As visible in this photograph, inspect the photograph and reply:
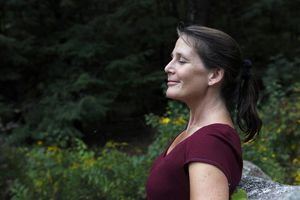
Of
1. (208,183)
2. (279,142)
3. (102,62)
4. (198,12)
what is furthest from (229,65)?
(102,62)

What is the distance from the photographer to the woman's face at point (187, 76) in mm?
1624

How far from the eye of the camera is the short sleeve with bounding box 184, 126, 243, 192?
1.43m

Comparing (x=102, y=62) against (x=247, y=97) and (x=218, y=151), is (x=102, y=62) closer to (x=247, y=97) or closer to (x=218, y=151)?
(x=247, y=97)

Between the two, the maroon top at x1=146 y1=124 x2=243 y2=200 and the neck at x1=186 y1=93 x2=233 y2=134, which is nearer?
the maroon top at x1=146 y1=124 x2=243 y2=200

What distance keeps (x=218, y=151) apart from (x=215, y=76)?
284 millimetres

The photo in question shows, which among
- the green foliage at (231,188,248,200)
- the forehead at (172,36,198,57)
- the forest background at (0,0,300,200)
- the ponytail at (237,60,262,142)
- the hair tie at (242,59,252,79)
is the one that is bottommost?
the forest background at (0,0,300,200)

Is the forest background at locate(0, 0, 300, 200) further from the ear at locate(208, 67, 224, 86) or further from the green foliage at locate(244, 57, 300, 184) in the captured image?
the ear at locate(208, 67, 224, 86)

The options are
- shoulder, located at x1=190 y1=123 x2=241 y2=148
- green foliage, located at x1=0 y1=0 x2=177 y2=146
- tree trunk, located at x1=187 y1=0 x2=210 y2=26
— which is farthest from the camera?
tree trunk, located at x1=187 y1=0 x2=210 y2=26

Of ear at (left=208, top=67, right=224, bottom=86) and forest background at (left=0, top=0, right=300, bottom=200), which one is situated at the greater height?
ear at (left=208, top=67, right=224, bottom=86)

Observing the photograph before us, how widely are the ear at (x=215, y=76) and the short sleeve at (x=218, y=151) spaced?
173 mm

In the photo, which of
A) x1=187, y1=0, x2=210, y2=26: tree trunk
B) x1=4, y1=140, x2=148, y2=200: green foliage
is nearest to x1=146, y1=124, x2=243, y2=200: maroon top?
x1=4, y1=140, x2=148, y2=200: green foliage

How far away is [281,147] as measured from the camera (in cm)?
540

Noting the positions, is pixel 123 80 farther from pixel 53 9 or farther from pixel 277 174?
pixel 277 174

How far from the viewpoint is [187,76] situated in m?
1.63
